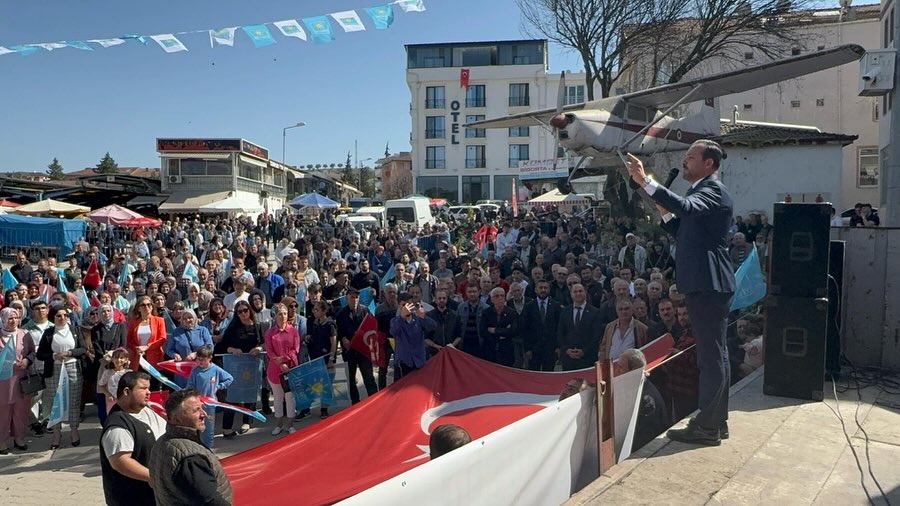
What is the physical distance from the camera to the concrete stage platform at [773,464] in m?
3.59

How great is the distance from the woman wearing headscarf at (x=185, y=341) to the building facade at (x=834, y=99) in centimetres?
2838

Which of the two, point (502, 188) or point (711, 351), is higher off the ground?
point (502, 188)

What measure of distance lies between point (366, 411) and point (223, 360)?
259 cm

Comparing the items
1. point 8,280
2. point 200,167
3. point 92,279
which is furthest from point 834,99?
point 200,167

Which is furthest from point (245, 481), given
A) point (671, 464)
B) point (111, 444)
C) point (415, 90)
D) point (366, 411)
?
point (415, 90)

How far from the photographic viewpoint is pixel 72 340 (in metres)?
7.62

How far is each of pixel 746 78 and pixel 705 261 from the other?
1574cm

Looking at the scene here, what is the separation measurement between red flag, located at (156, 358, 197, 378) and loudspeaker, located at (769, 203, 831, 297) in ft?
19.4

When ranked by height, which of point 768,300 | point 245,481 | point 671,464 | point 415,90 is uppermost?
point 415,90

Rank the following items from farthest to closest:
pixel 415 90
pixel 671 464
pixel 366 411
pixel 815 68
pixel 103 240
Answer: pixel 415 90, pixel 103 240, pixel 815 68, pixel 366 411, pixel 671 464

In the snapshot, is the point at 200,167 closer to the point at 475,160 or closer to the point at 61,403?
the point at 475,160

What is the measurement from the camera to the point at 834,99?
115 feet

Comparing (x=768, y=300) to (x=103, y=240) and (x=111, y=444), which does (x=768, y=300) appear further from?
(x=103, y=240)

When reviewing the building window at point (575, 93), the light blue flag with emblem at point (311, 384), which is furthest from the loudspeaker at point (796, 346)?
the building window at point (575, 93)
